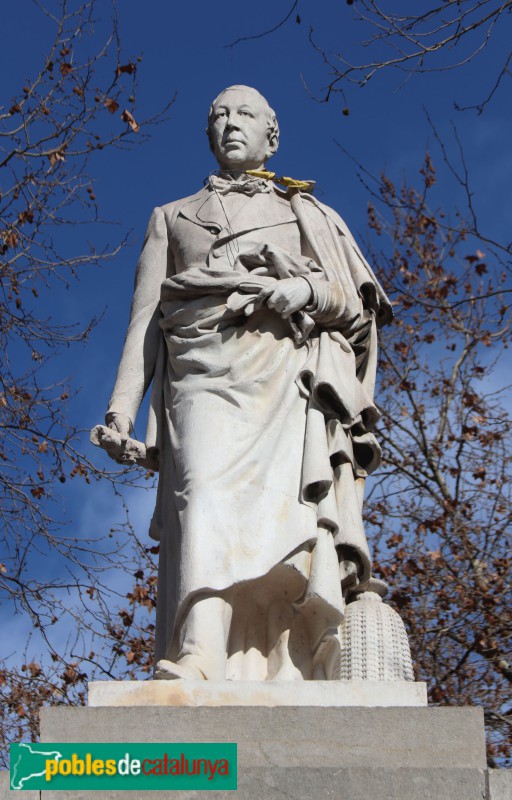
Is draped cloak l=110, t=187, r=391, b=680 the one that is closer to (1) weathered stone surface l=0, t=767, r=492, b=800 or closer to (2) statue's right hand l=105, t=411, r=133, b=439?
(2) statue's right hand l=105, t=411, r=133, b=439

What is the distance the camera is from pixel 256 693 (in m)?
6.66

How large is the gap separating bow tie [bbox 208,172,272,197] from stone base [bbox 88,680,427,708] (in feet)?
9.34

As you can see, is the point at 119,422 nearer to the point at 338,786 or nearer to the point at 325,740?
the point at 325,740

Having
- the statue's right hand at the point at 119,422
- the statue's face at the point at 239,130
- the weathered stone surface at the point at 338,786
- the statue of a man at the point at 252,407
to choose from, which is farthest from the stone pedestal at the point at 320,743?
the statue's face at the point at 239,130

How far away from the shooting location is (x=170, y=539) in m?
7.44

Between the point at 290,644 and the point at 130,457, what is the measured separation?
117 centimetres

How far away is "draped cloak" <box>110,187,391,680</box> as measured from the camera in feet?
23.6

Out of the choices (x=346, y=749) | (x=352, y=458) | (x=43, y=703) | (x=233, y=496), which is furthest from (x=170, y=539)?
(x=43, y=703)

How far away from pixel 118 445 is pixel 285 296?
1.06 m

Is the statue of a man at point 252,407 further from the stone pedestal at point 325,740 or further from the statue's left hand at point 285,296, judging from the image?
the stone pedestal at point 325,740

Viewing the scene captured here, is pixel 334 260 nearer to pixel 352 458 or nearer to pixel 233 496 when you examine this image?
pixel 352 458

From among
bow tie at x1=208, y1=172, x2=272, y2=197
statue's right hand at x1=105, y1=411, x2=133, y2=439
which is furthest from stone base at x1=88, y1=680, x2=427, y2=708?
bow tie at x1=208, y1=172, x2=272, y2=197

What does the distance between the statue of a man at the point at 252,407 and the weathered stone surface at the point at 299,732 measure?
15.7 inches

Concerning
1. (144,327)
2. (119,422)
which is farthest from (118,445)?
(144,327)
